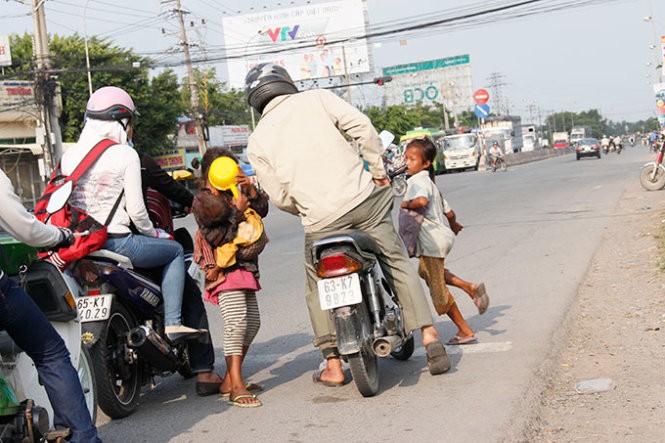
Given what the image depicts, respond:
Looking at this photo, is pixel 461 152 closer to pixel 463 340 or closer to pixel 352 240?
pixel 463 340

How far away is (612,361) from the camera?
571cm

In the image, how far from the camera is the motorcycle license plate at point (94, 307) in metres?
4.94

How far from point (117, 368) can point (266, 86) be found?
5.98 ft

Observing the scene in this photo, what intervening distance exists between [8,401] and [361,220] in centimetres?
220

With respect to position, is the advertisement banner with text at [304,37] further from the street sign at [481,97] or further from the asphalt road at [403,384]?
the asphalt road at [403,384]

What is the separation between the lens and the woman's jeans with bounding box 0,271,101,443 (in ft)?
12.5

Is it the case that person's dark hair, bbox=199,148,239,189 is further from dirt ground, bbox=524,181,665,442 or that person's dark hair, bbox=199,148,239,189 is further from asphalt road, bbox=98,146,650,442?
dirt ground, bbox=524,181,665,442

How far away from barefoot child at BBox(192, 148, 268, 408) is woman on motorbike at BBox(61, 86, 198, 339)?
197mm

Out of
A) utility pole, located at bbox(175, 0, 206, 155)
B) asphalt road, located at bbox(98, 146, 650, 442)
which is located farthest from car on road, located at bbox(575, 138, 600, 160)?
asphalt road, located at bbox(98, 146, 650, 442)

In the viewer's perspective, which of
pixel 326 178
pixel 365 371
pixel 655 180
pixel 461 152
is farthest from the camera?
pixel 461 152

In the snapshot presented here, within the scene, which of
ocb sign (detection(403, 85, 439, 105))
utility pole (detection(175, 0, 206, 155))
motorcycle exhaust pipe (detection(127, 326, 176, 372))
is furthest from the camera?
ocb sign (detection(403, 85, 439, 105))

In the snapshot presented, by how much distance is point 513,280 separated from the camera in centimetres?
940

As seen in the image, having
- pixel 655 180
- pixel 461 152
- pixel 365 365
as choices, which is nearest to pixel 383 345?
pixel 365 365

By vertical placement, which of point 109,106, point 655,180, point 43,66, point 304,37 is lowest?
point 655,180
